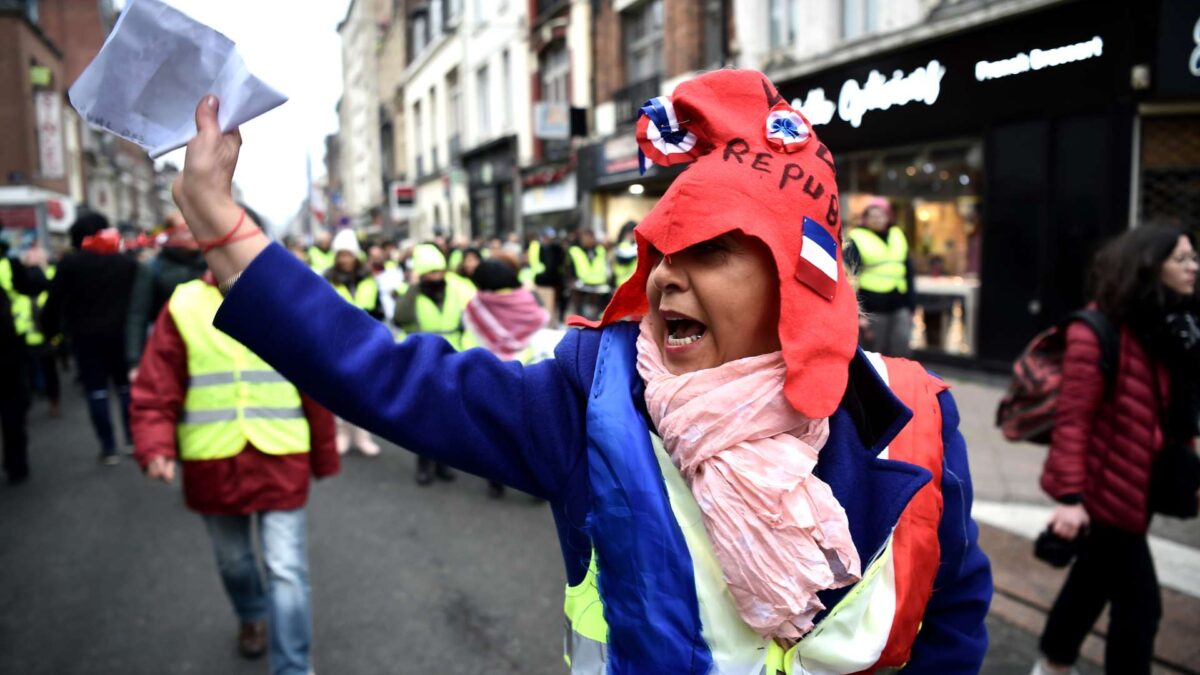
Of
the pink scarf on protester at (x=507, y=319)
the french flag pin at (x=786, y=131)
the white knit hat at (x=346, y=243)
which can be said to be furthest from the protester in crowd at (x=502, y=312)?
the french flag pin at (x=786, y=131)

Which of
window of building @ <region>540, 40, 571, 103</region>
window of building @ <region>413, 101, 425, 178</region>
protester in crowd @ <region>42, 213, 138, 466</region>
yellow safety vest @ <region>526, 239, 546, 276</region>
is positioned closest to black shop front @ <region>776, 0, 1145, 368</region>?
yellow safety vest @ <region>526, 239, 546, 276</region>

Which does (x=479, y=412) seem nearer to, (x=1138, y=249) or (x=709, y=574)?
(x=709, y=574)

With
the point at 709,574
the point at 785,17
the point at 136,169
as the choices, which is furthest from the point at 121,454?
the point at 136,169

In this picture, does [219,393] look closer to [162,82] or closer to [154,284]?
[162,82]

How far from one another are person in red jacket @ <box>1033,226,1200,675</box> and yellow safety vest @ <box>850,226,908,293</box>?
4.13 m

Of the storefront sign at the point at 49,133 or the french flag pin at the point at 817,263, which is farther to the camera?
the storefront sign at the point at 49,133

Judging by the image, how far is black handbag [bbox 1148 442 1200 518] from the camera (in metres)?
3.01

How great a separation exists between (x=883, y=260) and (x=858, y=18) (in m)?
5.65

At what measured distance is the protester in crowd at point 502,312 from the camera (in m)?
6.21

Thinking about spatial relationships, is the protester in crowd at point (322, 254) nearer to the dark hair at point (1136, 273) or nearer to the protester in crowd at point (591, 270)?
the protester in crowd at point (591, 270)

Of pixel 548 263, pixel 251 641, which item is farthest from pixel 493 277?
pixel 548 263

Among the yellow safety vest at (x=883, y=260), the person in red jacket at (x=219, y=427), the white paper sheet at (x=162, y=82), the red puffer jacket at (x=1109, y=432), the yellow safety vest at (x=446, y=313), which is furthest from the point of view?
the yellow safety vest at (x=883, y=260)

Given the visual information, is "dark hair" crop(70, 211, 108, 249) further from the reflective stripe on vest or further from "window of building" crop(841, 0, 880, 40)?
"window of building" crop(841, 0, 880, 40)

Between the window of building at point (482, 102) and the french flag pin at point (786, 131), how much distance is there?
87.5ft
